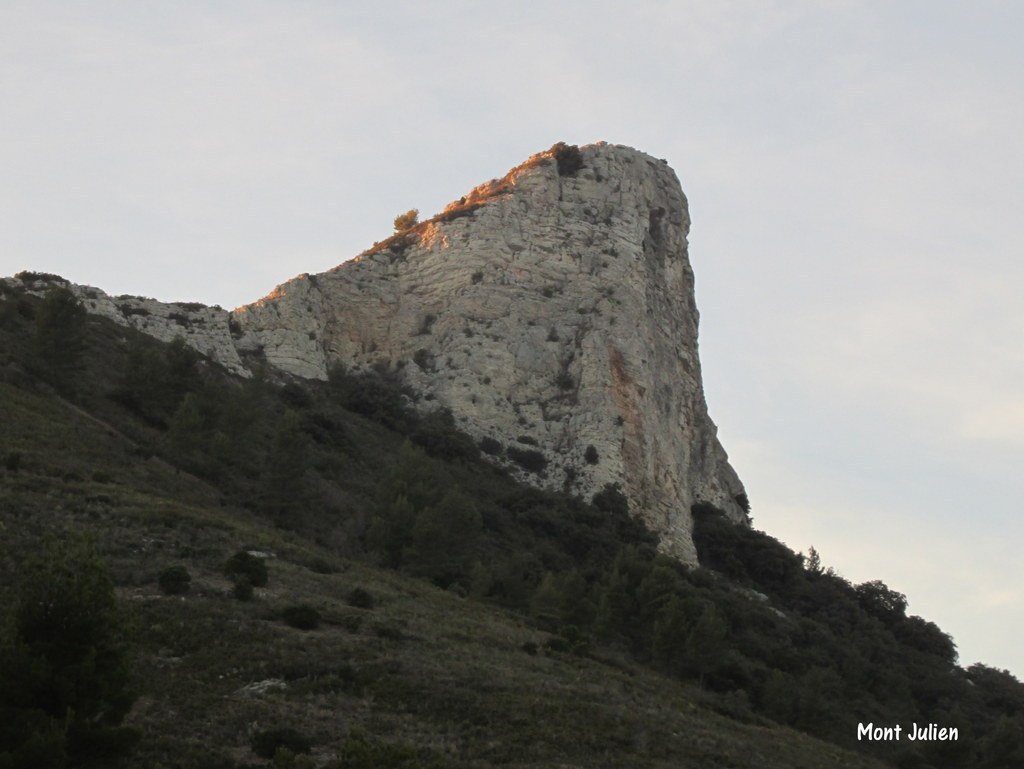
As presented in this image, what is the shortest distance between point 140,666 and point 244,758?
5.45 meters

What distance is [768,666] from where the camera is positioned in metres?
55.0

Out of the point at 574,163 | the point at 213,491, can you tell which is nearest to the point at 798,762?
the point at 213,491

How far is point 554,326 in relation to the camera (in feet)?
266

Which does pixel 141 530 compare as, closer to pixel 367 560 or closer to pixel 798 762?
pixel 367 560

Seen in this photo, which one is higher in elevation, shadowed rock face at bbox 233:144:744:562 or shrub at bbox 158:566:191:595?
shadowed rock face at bbox 233:144:744:562

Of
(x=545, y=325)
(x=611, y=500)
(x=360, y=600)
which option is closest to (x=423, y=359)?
(x=545, y=325)

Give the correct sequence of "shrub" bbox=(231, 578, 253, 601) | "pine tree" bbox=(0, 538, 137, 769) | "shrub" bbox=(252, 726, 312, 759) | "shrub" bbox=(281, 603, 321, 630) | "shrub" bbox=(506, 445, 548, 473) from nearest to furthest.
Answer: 1. "pine tree" bbox=(0, 538, 137, 769)
2. "shrub" bbox=(252, 726, 312, 759)
3. "shrub" bbox=(281, 603, 321, 630)
4. "shrub" bbox=(231, 578, 253, 601)
5. "shrub" bbox=(506, 445, 548, 473)

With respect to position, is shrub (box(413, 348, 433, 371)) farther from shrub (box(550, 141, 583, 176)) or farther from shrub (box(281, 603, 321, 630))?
shrub (box(281, 603, 321, 630))

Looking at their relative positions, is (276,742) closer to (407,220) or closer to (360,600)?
(360,600)

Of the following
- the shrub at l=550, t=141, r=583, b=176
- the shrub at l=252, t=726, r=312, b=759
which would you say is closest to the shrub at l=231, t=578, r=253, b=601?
the shrub at l=252, t=726, r=312, b=759

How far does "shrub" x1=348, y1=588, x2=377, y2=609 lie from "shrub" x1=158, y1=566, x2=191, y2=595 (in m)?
5.22

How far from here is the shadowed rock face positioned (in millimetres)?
75812

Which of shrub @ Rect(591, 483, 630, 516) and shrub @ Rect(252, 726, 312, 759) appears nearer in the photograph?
shrub @ Rect(252, 726, 312, 759)

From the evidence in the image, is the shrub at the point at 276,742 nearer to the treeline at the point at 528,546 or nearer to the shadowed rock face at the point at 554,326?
the treeline at the point at 528,546
